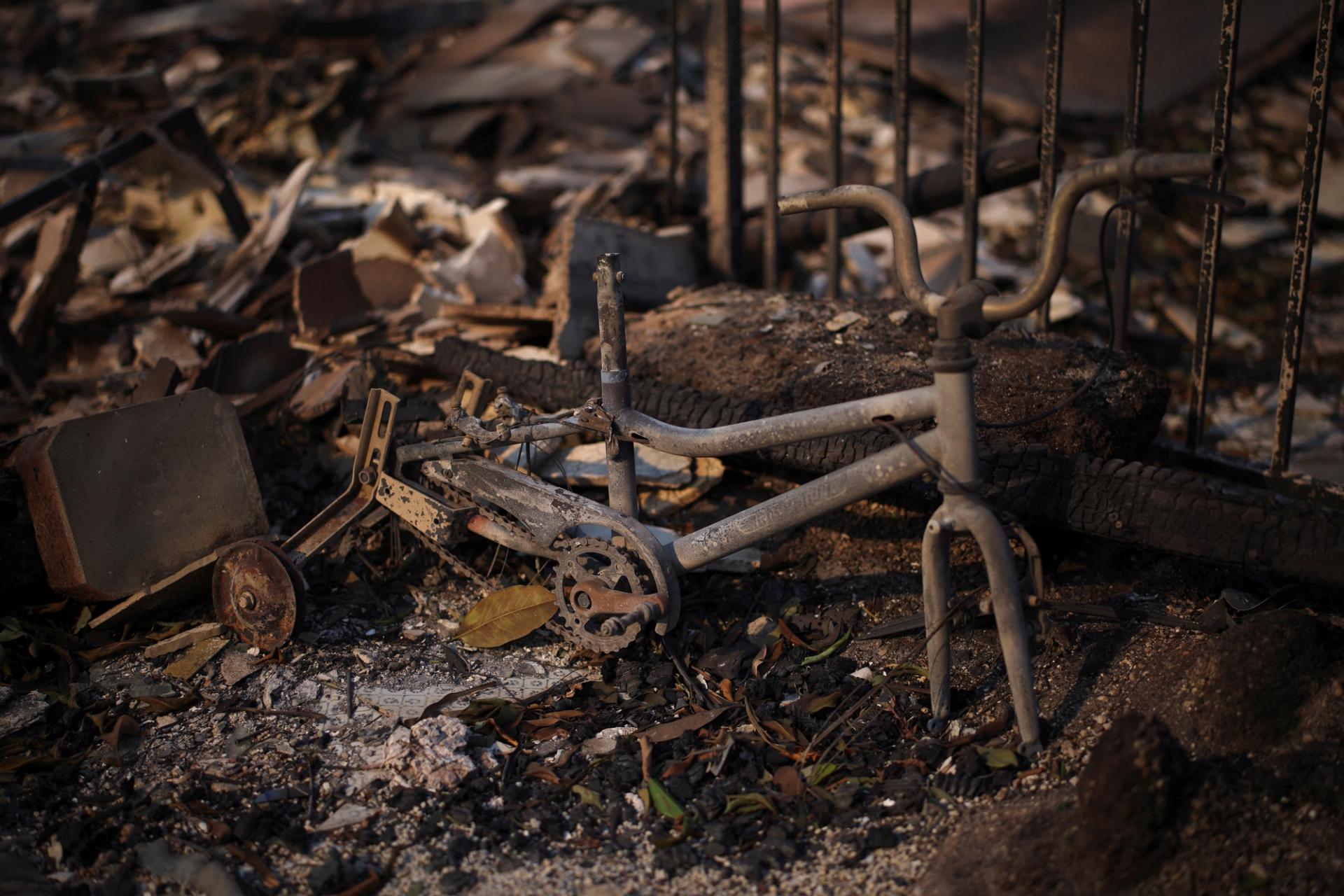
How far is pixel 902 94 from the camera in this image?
4.34 meters

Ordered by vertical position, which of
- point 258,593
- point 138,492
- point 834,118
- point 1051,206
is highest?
point 1051,206

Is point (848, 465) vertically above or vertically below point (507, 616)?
above

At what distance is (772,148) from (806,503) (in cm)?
255

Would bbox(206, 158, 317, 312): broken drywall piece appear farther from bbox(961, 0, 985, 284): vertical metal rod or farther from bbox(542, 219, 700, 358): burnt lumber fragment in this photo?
bbox(961, 0, 985, 284): vertical metal rod

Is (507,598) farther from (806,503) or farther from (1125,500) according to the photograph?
(1125,500)

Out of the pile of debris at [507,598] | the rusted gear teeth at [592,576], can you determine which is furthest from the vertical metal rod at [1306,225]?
the rusted gear teeth at [592,576]

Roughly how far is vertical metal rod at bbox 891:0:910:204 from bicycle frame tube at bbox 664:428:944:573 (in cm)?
195

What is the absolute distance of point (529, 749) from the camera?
2912mm

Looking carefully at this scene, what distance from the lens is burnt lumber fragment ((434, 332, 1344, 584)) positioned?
2.71 meters

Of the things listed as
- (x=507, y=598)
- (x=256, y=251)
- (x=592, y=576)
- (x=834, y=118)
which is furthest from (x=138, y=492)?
(x=834, y=118)

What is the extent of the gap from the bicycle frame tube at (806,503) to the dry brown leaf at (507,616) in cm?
57

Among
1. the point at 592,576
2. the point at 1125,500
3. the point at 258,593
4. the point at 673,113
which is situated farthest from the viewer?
the point at 673,113

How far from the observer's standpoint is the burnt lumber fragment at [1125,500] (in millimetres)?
2707

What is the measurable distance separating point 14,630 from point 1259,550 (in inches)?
148
